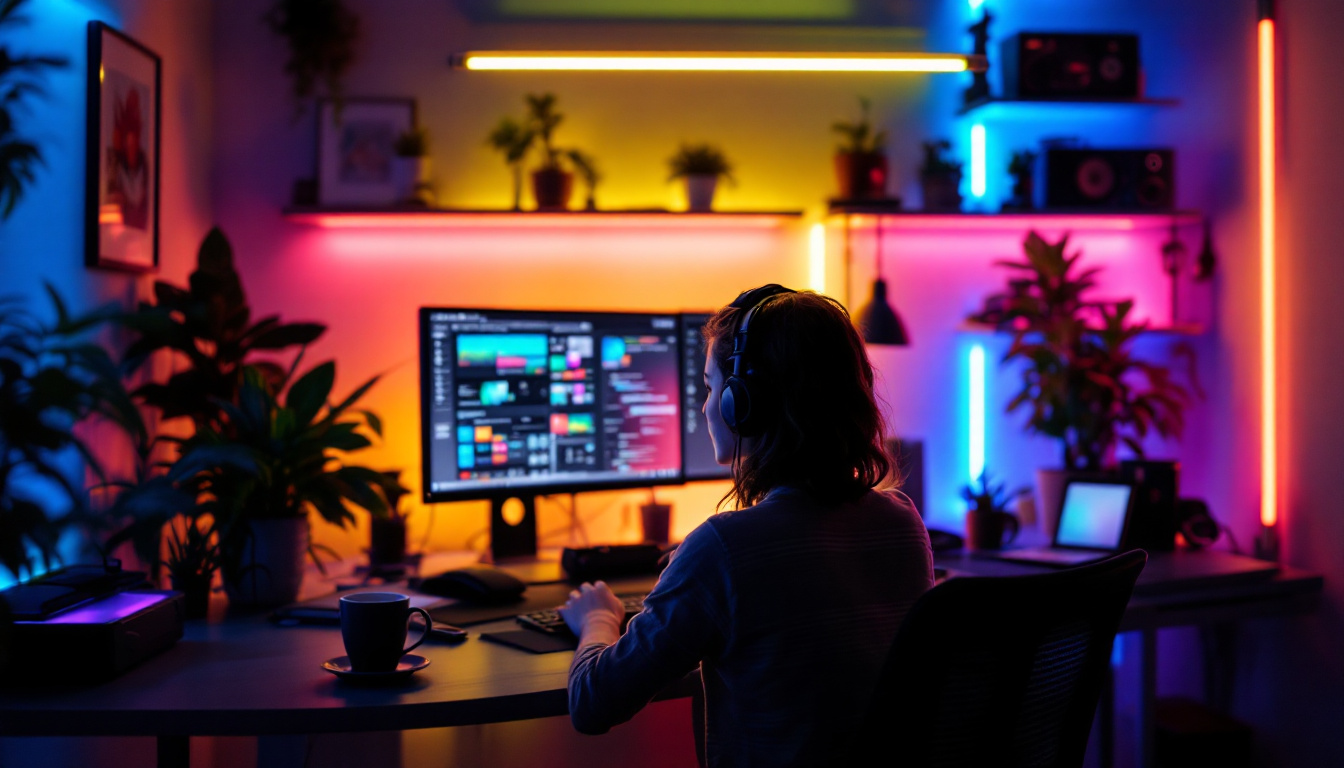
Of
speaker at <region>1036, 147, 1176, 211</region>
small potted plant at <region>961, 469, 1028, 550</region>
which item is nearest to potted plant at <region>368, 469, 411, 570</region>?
small potted plant at <region>961, 469, 1028, 550</region>

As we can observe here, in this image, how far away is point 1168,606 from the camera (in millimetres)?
1993

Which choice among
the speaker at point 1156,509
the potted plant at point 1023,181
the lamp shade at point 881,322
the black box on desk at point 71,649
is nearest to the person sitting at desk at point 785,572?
the black box on desk at point 71,649

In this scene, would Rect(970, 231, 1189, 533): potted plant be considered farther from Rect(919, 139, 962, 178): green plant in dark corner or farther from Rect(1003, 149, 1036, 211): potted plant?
Rect(919, 139, 962, 178): green plant in dark corner

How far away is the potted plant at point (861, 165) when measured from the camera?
103 inches

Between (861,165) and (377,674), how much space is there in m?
1.80

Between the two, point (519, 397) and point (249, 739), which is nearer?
point (519, 397)

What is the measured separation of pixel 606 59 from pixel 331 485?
109cm

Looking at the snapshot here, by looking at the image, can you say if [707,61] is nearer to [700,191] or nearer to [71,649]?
[700,191]

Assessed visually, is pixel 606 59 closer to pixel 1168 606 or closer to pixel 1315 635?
pixel 1168 606

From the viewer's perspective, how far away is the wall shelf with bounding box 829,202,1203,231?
2582 millimetres

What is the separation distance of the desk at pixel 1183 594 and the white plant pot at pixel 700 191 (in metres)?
1.01

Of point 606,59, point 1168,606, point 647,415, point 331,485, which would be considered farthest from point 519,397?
point 1168,606

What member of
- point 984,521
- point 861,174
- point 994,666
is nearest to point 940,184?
point 861,174

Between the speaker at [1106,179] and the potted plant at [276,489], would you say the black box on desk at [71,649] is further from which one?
the speaker at [1106,179]
